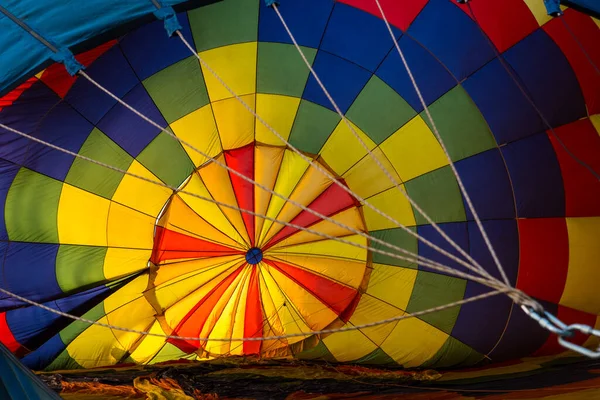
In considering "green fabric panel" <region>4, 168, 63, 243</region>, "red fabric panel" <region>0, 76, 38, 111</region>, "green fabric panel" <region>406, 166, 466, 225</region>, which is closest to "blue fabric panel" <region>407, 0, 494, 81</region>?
"green fabric panel" <region>406, 166, 466, 225</region>

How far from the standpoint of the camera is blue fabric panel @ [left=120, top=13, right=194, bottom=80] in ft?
10.3

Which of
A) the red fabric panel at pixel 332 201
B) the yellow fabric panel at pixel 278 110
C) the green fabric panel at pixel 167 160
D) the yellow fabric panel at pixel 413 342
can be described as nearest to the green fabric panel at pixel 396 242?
the red fabric panel at pixel 332 201

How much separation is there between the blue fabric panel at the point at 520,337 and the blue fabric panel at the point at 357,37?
5.45 ft

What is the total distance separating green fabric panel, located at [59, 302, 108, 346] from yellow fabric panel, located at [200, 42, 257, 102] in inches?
58.5

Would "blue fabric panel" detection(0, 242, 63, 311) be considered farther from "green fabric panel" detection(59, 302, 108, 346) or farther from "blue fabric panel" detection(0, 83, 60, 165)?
"blue fabric panel" detection(0, 83, 60, 165)

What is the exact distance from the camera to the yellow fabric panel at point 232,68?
331 centimetres

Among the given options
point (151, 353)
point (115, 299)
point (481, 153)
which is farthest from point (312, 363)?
point (481, 153)

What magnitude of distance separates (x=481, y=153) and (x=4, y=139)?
8.46 ft

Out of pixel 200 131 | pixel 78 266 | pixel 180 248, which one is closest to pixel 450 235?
pixel 200 131

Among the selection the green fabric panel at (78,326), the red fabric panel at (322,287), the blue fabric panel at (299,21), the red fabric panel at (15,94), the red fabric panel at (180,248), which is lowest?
the green fabric panel at (78,326)

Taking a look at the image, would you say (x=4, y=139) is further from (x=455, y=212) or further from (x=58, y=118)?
(x=455, y=212)

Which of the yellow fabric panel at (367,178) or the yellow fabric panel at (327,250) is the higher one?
the yellow fabric panel at (367,178)

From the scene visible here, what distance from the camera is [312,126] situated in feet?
11.8

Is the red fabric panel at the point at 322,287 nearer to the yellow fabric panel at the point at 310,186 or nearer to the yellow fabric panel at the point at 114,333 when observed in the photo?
the yellow fabric panel at the point at 310,186
